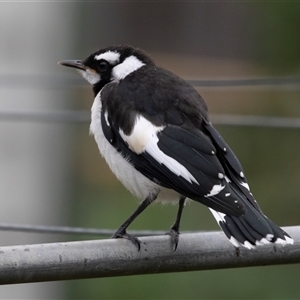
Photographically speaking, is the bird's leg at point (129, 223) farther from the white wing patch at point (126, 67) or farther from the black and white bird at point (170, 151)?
the white wing patch at point (126, 67)

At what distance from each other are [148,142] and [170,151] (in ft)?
0.35

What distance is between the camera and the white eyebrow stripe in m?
3.05

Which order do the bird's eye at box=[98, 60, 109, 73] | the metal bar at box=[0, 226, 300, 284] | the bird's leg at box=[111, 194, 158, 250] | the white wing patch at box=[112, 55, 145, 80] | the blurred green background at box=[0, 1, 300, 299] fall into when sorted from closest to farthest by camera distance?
the metal bar at box=[0, 226, 300, 284] < the bird's leg at box=[111, 194, 158, 250] < the white wing patch at box=[112, 55, 145, 80] < the bird's eye at box=[98, 60, 109, 73] < the blurred green background at box=[0, 1, 300, 299]

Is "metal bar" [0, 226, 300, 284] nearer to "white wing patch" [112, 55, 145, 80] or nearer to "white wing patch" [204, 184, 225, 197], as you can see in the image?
"white wing patch" [204, 184, 225, 197]

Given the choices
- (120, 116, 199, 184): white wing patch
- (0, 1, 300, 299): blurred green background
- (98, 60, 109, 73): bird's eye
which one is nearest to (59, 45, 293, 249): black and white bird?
(120, 116, 199, 184): white wing patch

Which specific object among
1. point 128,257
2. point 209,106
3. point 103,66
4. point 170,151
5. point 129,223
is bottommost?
point 209,106

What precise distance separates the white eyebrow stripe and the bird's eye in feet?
0.05

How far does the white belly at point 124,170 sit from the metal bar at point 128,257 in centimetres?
36

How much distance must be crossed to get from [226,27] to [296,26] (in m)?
1.08

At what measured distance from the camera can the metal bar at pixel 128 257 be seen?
72.9 inches

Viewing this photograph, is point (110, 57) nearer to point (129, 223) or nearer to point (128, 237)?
point (129, 223)

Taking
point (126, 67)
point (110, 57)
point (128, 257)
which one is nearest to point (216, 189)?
point (128, 257)

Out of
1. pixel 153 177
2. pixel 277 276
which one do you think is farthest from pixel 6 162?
pixel 153 177

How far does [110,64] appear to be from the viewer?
10.1 ft
